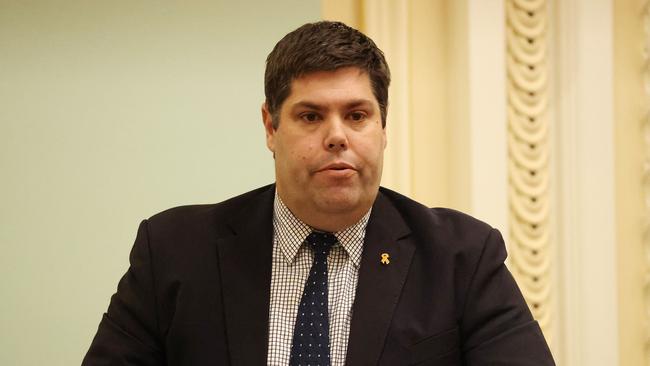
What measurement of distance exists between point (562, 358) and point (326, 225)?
116 centimetres

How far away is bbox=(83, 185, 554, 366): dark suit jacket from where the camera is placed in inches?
67.7

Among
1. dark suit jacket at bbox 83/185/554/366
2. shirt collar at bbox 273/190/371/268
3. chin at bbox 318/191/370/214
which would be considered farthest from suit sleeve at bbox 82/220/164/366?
chin at bbox 318/191/370/214

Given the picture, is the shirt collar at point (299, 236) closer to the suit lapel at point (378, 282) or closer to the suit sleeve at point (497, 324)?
the suit lapel at point (378, 282)

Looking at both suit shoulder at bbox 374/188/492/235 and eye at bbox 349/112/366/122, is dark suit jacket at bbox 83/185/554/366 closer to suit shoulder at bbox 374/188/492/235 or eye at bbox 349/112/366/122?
suit shoulder at bbox 374/188/492/235

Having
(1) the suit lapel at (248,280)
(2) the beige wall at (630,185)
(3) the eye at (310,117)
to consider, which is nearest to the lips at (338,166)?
(3) the eye at (310,117)

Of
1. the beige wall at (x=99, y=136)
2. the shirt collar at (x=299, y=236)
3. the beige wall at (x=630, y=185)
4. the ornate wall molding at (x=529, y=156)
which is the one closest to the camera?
the shirt collar at (x=299, y=236)

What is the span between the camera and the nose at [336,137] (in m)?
1.72

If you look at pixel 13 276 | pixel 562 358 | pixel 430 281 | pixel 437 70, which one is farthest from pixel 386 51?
pixel 13 276

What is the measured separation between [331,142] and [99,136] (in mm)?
935

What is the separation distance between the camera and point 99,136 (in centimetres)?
238

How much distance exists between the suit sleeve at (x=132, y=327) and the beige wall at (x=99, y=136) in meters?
0.61

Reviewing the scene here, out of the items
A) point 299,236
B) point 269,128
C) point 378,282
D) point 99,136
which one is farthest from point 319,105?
point 99,136

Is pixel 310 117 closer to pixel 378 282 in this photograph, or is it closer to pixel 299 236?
pixel 299 236

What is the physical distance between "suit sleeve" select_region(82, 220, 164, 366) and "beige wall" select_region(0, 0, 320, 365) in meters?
0.61
